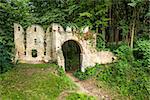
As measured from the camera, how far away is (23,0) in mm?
24484

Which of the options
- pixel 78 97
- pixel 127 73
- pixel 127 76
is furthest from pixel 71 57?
pixel 78 97

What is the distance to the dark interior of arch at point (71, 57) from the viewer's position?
24156 millimetres

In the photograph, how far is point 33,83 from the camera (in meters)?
19.4

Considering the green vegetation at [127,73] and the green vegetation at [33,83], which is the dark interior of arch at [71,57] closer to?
the green vegetation at [127,73]

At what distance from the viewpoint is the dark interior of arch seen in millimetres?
24156

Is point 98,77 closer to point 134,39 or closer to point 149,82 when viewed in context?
point 149,82

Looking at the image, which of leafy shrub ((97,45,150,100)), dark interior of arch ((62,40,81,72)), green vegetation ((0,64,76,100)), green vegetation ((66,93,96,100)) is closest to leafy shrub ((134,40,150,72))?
leafy shrub ((97,45,150,100))

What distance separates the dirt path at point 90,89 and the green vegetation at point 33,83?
2.81 feet

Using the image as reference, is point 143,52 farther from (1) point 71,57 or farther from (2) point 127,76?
(1) point 71,57

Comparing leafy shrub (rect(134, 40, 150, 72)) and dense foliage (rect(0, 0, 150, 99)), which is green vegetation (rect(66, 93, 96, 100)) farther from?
leafy shrub (rect(134, 40, 150, 72))

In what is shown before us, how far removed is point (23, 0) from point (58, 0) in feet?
11.4

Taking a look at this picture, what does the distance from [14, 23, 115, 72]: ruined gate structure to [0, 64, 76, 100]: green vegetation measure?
1.00 metres

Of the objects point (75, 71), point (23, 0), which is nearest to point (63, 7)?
point (23, 0)

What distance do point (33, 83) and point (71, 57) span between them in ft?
21.0
